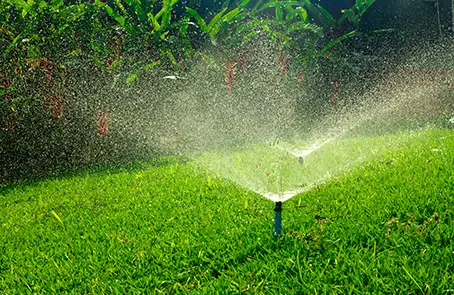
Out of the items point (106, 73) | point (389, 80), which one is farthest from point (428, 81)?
point (106, 73)

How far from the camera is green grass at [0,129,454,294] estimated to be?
1.48 meters

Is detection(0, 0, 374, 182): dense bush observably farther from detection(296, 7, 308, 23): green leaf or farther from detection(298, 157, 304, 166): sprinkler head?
detection(298, 157, 304, 166): sprinkler head

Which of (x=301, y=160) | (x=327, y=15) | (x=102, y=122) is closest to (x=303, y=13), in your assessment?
(x=327, y=15)

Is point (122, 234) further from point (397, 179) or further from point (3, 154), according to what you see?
point (3, 154)

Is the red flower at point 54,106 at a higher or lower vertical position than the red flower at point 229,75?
higher

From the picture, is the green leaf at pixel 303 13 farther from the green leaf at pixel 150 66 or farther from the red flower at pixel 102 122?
the red flower at pixel 102 122

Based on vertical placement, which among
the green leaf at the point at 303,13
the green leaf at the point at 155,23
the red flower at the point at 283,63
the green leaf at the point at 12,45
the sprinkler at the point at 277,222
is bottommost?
the red flower at the point at 283,63

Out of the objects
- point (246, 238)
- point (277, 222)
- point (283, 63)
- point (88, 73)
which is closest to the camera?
point (277, 222)

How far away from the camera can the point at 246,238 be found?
184 centimetres

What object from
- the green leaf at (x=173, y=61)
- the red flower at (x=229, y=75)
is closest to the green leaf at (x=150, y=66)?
the green leaf at (x=173, y=61)

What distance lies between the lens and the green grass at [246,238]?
4.86 feet

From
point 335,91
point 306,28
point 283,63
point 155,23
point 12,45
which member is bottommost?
point 335,91

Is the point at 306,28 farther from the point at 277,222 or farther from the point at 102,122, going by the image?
the point at 277,222

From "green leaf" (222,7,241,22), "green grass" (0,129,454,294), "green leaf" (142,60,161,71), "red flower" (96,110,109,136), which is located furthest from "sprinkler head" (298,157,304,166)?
"green leaf" (222,7,241,22)
